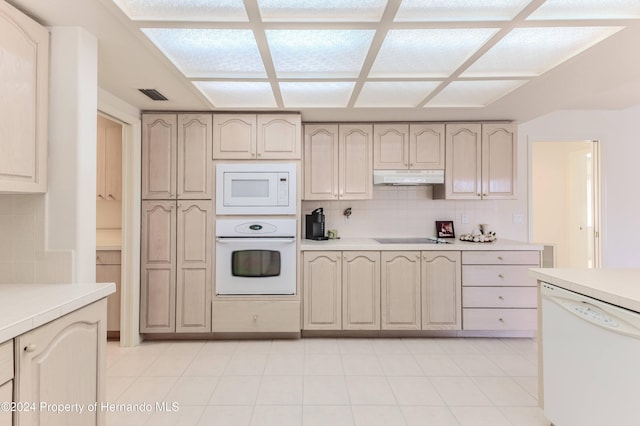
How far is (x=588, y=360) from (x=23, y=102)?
282cm

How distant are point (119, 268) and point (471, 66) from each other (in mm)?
3279

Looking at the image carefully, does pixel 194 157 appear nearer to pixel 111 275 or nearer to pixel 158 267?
pixel 158 267

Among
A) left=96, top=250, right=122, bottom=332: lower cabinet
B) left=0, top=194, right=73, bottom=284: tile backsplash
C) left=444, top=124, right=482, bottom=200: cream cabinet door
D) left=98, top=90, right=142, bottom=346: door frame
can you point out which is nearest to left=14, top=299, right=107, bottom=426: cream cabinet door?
left=0, top=194, right=73, bottom=284: tile backsplash

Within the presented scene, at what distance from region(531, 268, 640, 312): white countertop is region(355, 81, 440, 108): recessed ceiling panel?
149 cm

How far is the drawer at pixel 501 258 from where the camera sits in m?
3.08

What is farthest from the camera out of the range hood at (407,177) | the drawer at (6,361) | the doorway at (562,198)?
the doorway at (562,198)

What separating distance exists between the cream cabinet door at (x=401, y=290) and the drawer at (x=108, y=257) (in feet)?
8.03

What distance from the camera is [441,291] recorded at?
122 inches

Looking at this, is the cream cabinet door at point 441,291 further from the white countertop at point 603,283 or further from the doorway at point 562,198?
the doorway at point 562,198

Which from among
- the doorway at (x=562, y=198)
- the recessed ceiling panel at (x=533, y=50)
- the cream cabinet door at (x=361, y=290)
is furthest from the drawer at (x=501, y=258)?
the doorway at (x=562, y=198)

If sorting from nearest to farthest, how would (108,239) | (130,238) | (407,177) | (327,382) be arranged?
(327,382) → (130,238) → (108,239) → (407,177)

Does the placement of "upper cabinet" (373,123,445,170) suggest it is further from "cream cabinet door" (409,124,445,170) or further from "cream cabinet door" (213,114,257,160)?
"cream cabinet door" (213,114,257,160)

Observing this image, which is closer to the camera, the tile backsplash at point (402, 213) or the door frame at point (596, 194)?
the door frame at point (596, 194)

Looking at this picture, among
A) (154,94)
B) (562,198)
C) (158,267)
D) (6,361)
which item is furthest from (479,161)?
(6,361)
